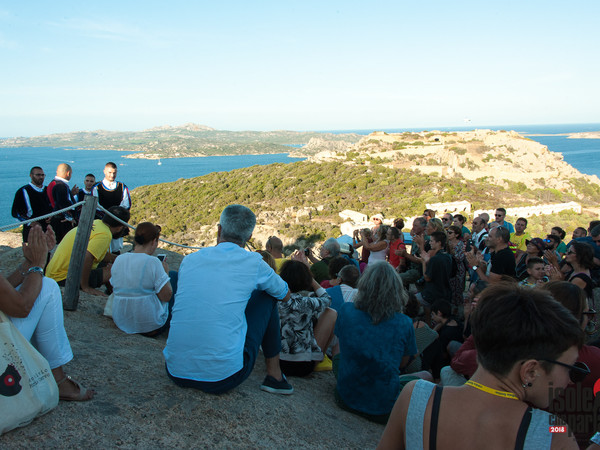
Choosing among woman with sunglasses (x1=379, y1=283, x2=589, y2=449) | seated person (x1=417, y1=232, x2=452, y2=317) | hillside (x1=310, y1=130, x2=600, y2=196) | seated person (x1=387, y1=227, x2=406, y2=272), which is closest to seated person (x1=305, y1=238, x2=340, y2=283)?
seated person (x1=417, y1=232, x2=452, y2=317)

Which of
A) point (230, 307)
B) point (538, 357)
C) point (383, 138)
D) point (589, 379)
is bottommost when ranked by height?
point (589, 379)

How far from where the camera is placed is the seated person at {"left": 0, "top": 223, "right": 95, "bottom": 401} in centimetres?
229

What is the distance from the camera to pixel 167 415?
250cm

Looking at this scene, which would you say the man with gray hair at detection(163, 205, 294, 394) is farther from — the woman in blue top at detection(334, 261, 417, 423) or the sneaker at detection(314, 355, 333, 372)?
the sneaker at detection(314, 355, 333, 372)

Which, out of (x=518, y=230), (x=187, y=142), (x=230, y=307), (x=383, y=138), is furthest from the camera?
(x=187, y=142)

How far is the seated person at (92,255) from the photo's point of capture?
4488mm

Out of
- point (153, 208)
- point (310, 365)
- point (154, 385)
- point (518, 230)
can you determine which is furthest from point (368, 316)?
point (153, 208)

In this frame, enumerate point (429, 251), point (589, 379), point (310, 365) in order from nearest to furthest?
point (589, 379), point (310, 365), point (429, 251)

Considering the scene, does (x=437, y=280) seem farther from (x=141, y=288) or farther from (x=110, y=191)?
(x=110, y=191)

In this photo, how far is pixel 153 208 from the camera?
36.1 m

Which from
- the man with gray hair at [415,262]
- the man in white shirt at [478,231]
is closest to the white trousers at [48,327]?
the man with gray hair at [415,262]

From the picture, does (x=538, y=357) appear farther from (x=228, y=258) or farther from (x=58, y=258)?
(x=58, y=258)

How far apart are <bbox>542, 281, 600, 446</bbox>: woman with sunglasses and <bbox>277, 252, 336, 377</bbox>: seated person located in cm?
175

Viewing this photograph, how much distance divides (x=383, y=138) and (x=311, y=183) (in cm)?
→ 1711
